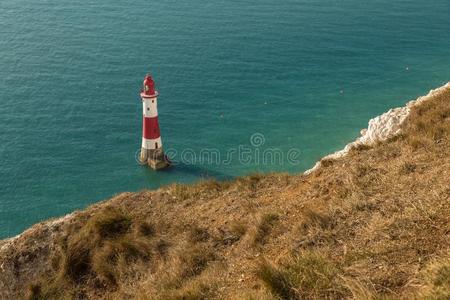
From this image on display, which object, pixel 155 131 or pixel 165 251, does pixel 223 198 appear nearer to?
pixel 165 251

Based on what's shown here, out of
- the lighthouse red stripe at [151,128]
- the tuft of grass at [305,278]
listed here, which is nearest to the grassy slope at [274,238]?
the tuft of grass at [305,278]

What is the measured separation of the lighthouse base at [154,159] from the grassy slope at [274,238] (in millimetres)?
18436

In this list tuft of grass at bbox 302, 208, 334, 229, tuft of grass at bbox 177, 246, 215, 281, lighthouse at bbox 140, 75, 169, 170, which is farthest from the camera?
lighthouse at bbox 140, 75, 169, 170

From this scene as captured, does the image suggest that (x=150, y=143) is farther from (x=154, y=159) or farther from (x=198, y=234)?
(x=198, y=234)

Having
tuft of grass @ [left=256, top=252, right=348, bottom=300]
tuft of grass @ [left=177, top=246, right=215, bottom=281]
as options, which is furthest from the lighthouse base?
tuft of grass @ [left=256, top=252, right=348, bottom=300]

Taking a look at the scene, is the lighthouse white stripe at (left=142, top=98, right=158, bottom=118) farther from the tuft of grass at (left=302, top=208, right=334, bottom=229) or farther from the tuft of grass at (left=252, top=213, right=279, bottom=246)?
the tuft of grass at (left=302, top=208, right=334, bottom=229)

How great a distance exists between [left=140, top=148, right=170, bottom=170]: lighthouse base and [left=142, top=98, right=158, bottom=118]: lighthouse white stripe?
2807 millimetres

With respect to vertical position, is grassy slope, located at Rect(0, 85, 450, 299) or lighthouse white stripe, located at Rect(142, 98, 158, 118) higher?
grassy slope, located at Rect(0, 85, 450, 299)

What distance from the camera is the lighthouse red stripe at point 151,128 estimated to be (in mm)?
34469

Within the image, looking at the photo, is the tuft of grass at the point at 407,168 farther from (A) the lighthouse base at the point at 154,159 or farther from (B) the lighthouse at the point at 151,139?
(A) the lighthouse base at the point at 154,159

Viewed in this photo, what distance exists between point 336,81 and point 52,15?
41.1 metres

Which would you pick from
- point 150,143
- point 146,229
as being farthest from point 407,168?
point 150,143

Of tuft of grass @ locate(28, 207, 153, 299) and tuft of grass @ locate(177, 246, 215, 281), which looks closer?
tuft of grass @ locate(177, 246, 215, 281)

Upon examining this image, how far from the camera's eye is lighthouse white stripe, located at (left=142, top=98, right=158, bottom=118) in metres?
33.7
